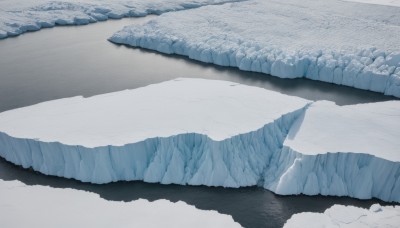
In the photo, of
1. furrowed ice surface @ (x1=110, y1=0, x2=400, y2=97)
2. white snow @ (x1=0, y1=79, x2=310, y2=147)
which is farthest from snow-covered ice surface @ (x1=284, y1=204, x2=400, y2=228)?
furrowed ice surface @ (x1=110, y1=0, x2=400, y2=97)

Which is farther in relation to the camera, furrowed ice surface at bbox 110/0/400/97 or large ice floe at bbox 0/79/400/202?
furrowed ice surface at bbox 110/0/400/97

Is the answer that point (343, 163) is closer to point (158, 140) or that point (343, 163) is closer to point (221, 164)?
point (221, 164)

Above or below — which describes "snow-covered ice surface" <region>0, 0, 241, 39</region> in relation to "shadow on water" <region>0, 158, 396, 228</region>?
above

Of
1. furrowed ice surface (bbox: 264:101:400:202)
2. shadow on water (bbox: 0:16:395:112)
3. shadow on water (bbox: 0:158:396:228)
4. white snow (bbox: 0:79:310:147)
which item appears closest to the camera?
shadow on water (bbox: 0:158:396:228)

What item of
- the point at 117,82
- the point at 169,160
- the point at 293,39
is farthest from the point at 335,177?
the point at 117,82

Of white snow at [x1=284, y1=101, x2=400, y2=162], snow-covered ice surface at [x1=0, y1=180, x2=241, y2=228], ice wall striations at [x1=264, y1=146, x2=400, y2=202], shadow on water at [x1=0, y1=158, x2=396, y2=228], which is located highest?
white snow at [x1=284, y1=101, x2=400, y2=162]

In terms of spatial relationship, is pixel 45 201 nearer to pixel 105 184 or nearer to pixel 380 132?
pixel 105 184

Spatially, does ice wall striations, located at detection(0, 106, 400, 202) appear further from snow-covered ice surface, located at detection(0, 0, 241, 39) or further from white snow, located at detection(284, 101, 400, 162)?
snow-covered ice surface, located at detection(0, 0, 241, 39)
